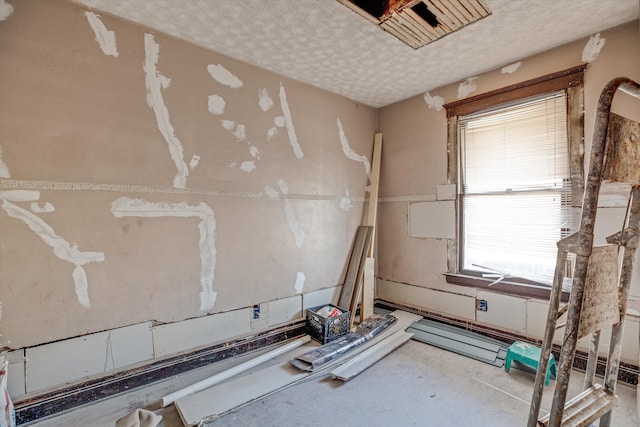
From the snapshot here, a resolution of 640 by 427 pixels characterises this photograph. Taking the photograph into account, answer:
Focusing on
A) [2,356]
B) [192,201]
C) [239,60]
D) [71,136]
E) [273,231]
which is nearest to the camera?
[2,356]

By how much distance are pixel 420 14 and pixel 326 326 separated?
292cm

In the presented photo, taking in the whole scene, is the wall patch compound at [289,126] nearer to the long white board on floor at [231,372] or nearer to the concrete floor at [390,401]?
the long white board on floor at [231,372]

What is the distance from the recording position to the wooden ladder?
137 cm

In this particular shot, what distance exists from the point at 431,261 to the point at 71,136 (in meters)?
3.81

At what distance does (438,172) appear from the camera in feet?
12.4

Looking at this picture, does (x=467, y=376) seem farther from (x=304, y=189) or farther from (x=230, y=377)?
A: (x=304, y=189)

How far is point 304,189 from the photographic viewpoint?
11.9 feet

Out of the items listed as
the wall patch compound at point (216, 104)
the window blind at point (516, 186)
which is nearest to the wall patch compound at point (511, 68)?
the window blind at point (516, 186)

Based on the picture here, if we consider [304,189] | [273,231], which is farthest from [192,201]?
[304,189]

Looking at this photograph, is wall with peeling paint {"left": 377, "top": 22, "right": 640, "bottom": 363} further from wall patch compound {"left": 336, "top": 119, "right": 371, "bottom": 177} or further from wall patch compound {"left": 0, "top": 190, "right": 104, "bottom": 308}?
wall patch compound {"left": 0, "top": 190, "right": 104, "bottom": 308}

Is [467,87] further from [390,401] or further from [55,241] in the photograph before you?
[55,241]

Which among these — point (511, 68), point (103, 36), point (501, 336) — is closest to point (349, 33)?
point (511, 68)

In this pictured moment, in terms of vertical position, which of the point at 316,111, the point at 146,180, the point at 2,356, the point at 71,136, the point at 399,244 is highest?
the point at 316,111

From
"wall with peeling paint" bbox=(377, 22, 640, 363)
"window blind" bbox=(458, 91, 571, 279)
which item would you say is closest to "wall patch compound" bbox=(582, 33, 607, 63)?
"wall with peeling paint" bbox=(377, 22, 640, 363)
